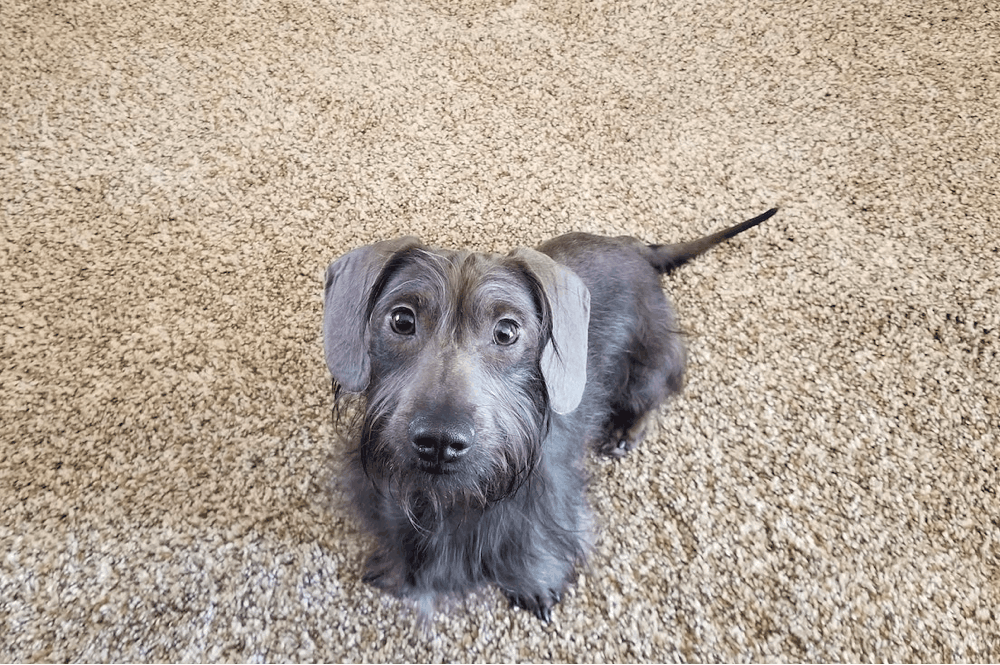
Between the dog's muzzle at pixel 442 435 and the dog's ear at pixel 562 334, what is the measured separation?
0.24 m

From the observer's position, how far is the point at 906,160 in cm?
237

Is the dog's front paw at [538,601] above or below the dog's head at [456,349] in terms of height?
below

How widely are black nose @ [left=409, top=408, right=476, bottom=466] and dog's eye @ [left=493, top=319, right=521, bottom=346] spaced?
194 millimetres

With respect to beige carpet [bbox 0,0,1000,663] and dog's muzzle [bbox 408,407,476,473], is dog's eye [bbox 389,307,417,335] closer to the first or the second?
dog's muzzle [bbox 408,407,476,473]

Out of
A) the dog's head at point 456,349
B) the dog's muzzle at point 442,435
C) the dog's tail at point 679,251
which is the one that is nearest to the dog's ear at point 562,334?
the dog's head at point 456,349

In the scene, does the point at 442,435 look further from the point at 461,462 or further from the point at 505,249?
the point at 505,249

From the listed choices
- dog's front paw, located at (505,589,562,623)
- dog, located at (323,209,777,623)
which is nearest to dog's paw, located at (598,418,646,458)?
dog, located at (323,209,777,623)

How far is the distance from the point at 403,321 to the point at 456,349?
129 mm

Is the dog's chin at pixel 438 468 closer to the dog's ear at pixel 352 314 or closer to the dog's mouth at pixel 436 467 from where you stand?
the dog's mouth at pixel 436 467

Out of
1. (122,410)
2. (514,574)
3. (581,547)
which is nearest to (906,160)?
(581,547)

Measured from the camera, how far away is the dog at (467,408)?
1049mm

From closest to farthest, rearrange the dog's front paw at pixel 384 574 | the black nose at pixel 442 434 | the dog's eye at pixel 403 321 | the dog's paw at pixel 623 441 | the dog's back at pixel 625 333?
the black nose at pixel 442 434 < the dog's eye at pixel 403 321 < the dog's front paw at pixel 384 574 < the dog's back at pixel 625 333 < the dog's paw at pixel 623 441

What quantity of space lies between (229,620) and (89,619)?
334 millimetres

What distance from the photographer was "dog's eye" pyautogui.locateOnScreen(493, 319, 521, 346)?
112cm
